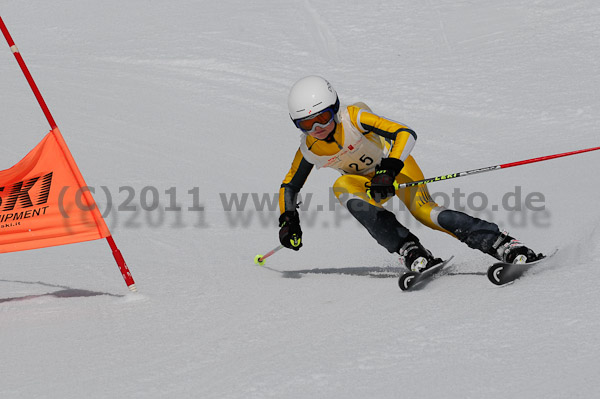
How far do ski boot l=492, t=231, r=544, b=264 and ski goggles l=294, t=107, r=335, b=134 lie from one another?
4.09ft

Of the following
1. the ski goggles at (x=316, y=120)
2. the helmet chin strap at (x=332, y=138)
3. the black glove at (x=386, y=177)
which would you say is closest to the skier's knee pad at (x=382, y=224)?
the black glove at (x=386, y=177)

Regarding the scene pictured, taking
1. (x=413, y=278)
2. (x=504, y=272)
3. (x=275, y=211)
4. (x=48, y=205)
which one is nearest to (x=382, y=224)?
(x=413, y=278)

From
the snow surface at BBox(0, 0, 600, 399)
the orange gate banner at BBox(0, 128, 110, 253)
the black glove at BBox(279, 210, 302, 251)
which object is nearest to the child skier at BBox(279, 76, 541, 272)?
the black glove at BBox(279, 210, 302, 251)

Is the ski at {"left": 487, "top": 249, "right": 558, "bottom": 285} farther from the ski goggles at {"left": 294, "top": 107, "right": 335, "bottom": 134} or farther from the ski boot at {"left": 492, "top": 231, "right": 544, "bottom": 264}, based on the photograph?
the ski goggles at {"left": 294, "top": 107, "right": 335, "bottom": 134}

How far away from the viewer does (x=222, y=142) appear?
393 inches

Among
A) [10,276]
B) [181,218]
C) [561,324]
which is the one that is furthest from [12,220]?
[561,324]

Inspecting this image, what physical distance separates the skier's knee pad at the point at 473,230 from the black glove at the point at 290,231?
1067 millimetres

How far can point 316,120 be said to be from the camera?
4.72 m

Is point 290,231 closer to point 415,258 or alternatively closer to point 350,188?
point 350,188

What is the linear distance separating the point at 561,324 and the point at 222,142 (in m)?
7.03

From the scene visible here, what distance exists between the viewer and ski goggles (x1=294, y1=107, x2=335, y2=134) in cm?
470

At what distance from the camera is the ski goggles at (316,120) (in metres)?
4.70

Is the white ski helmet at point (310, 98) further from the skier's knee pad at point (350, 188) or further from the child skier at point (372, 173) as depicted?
the skier's knee pad at point (350, 188)

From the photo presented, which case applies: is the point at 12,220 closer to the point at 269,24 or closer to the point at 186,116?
the point at 186,116
